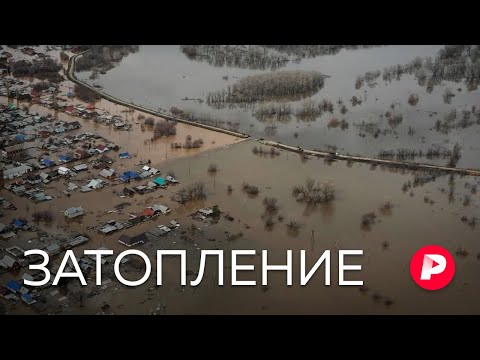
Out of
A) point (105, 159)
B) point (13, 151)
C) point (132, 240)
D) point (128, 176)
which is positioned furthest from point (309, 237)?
point (13, 151)

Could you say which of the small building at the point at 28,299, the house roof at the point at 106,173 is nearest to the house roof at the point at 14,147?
the house roof at the point at 106,173

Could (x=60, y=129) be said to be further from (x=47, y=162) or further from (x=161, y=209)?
(x=161, y=209)

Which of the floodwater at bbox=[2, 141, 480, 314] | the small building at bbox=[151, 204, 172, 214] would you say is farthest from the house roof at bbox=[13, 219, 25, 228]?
the small building at bbox=[151, 204, 172, 214]

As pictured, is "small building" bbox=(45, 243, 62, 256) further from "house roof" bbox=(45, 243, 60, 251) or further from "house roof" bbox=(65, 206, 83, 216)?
"house roof" bbox=(65, 206, 83, 216)

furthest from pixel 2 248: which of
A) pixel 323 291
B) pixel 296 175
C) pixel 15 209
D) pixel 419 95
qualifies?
pixel 419 95

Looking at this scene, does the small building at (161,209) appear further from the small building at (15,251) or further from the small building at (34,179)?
the small building at (34,179)

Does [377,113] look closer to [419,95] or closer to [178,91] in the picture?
[419,95]
